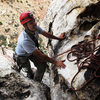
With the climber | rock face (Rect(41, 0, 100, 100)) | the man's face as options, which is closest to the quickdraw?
rock face (Rect(41, 0, 100, 100))

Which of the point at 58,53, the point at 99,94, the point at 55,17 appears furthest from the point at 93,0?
the point at 99,94

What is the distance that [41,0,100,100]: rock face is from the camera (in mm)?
2668

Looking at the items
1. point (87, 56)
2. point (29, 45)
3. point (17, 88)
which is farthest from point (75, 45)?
point (17, 88)

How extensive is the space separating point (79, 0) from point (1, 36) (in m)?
8.72

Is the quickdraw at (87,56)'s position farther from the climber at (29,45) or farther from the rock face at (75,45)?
the climber at (29,45)

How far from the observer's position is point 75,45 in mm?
3533

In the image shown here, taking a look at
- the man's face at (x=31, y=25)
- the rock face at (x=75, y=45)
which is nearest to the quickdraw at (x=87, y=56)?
the rock face at (x=75, y=45)

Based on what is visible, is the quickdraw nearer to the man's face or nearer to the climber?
the climber

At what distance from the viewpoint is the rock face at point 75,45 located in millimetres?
2668

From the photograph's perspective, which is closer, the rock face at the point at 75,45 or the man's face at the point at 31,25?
the rock face at the point at 75,45

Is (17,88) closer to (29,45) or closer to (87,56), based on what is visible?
(29,45)

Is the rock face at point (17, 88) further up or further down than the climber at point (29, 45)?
further down

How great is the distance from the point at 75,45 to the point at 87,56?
549mm

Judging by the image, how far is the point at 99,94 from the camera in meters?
2.53
